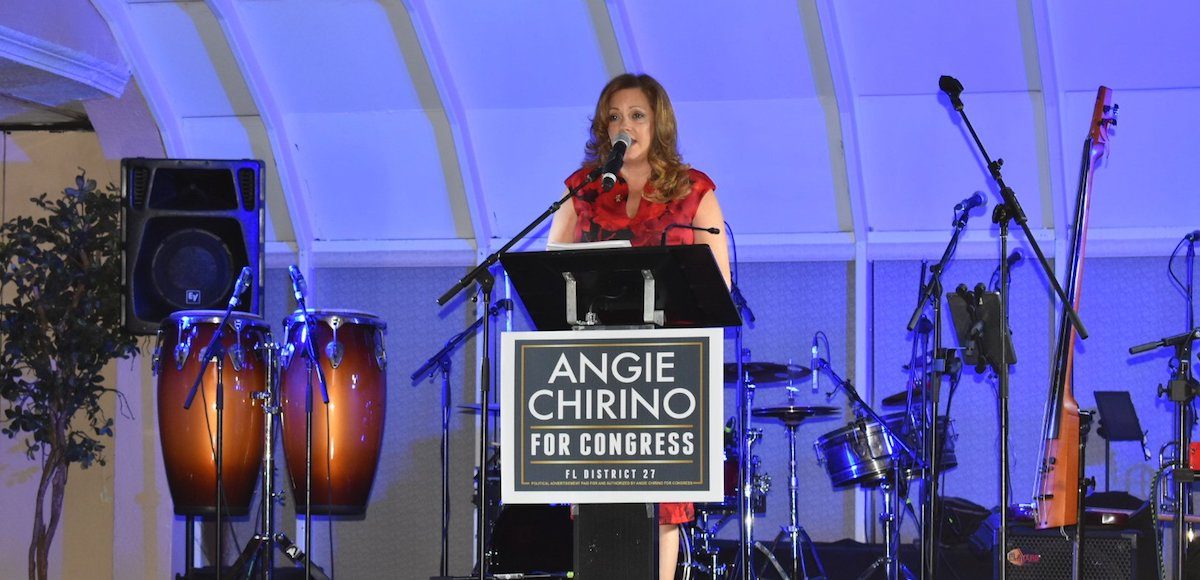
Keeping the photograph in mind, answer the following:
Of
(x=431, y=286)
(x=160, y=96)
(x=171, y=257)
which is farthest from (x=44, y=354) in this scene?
(x=431, y=286)

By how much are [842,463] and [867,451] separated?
0.50 feet

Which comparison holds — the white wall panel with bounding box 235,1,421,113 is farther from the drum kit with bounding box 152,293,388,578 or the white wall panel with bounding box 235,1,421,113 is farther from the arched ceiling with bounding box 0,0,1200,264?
the drum kit with bounding box 152,293,388,578

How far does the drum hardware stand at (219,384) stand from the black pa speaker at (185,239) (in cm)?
50

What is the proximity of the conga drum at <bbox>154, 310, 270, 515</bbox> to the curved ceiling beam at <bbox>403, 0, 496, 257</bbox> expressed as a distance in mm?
1422

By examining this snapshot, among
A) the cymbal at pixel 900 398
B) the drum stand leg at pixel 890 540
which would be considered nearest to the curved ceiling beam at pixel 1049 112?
the cymbal at pixel 900 398

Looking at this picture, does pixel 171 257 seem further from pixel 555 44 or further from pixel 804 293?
pixel 804 293

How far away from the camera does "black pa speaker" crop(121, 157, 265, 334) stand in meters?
6.01

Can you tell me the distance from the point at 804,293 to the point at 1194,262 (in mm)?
1820

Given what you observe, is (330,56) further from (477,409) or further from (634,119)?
Answer: (634,119)

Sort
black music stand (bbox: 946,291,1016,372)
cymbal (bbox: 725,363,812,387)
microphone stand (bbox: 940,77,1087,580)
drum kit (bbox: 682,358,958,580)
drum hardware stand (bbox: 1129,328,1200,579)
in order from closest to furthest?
microphone stand (bbox: 940,77,1087,580)
black music stand (bbox: 946,291,1016,372)
drum hardware stand (bbox: 1129,328,1200,579)
cymbal (bbox: 725,363,812,387)
drum kit (bbox: 682,358,958,580)

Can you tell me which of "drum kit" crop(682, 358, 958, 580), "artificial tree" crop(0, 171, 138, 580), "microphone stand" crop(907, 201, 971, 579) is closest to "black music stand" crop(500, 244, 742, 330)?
"microphone stand" crop(907, 201, 971, 579)

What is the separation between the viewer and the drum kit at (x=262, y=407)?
5590 millimetres

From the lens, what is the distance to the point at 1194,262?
626 cm

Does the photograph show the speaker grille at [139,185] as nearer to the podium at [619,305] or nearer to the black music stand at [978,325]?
the podium at [619,305]
